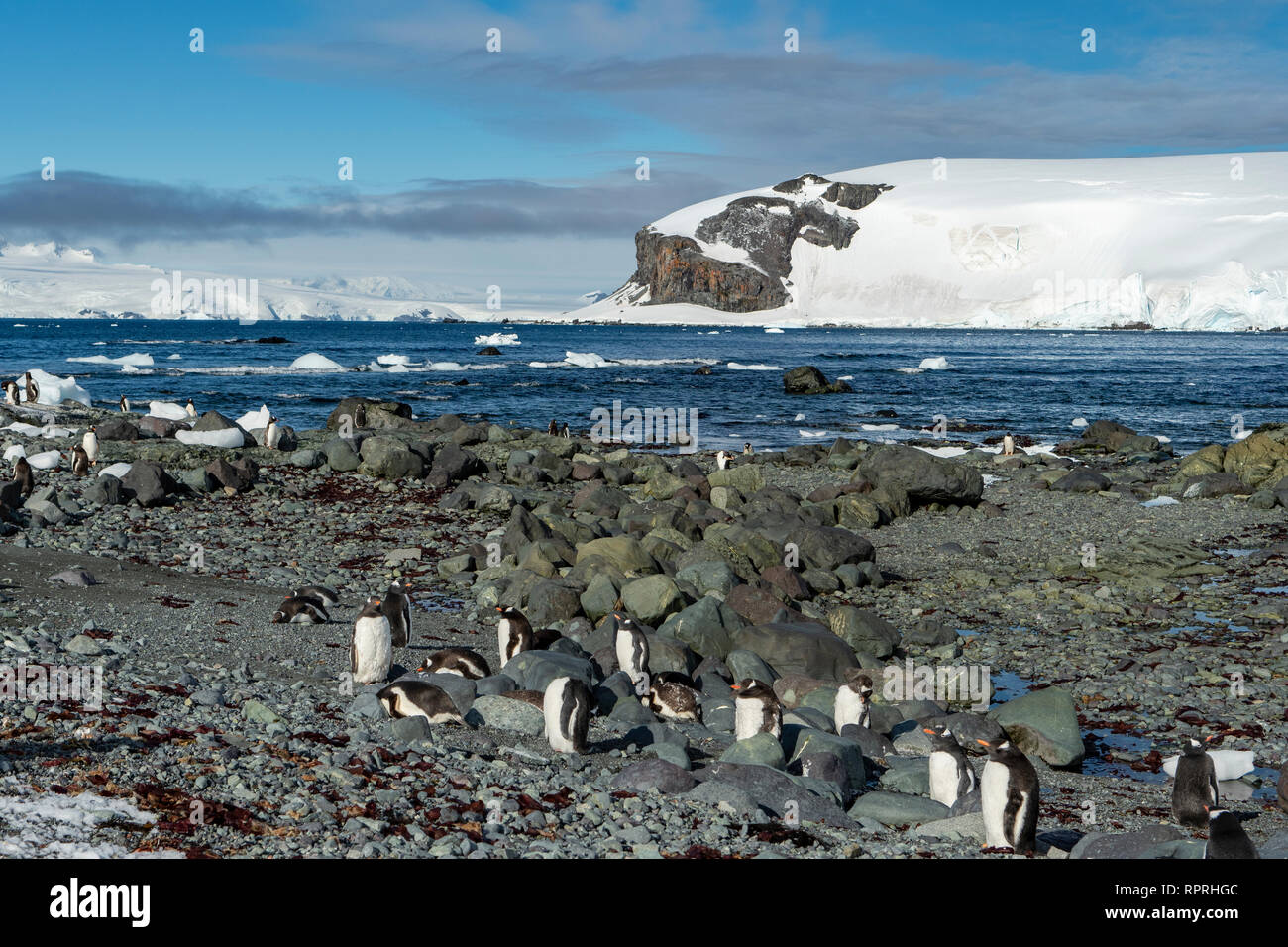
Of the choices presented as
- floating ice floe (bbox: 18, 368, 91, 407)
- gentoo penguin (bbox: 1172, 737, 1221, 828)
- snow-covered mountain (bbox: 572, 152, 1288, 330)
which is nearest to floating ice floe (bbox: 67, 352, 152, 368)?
floating ice floe (bbox: 18, 368, 91, 407)

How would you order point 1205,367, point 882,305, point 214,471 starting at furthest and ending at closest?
point 882,305 → point 1205,367 → point 214,471

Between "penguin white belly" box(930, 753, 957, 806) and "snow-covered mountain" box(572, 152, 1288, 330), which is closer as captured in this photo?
"penguin white belly" box(930, 753, 957, 806)

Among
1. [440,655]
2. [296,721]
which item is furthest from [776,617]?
[296,721]

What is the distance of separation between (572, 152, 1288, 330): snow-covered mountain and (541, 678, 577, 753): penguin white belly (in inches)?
4268

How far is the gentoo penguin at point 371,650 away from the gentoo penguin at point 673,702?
6.21 ft

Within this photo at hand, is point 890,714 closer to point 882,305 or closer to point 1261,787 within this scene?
point 1261,787

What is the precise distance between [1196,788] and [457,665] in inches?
192

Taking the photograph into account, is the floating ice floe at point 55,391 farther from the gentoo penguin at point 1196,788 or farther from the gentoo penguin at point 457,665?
the gentoo penguin at point 1196,788

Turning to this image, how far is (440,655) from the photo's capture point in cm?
741

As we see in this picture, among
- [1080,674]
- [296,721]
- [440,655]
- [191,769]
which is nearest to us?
[191,769]

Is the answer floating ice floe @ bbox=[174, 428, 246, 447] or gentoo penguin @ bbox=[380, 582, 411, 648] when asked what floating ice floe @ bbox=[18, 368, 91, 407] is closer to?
floating ice floe @ bbox=[174, 428, 246, 447]

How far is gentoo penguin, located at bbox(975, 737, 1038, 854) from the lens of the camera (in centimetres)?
500

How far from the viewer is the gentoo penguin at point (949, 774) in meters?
5.78

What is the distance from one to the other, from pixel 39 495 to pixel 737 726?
30.7ft
